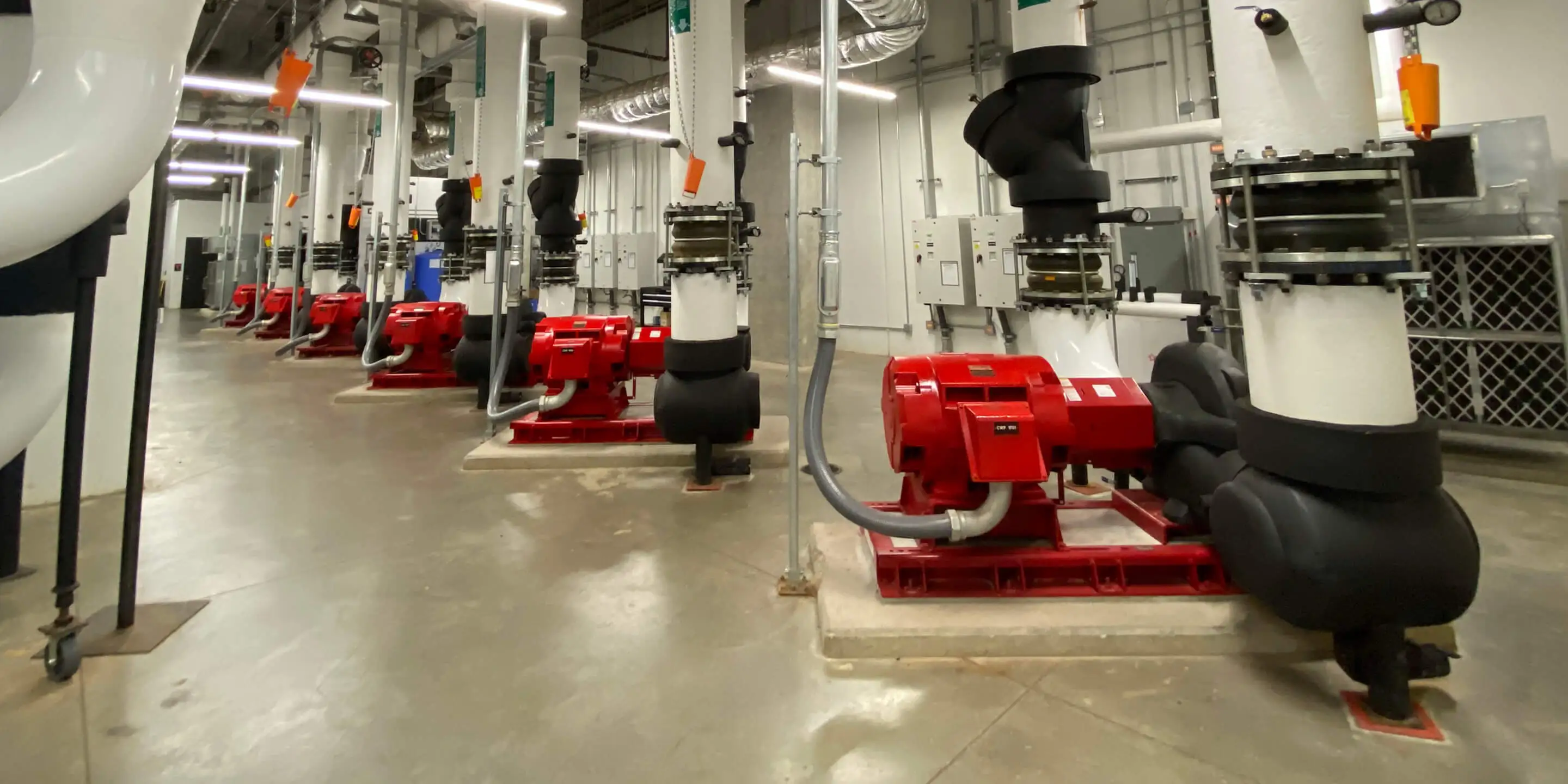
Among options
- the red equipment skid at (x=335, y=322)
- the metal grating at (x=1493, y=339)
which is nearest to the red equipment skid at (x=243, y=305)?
the red equipment skid at (x=335, y=322)

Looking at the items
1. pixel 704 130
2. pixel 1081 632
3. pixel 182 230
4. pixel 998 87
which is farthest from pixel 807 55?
pixel 182 230

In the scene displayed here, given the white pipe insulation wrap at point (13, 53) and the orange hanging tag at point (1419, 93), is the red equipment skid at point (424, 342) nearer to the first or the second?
the white pipe insulation wrap at point (13, 53)

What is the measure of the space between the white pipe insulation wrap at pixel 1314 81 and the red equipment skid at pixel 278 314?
13.5 metres

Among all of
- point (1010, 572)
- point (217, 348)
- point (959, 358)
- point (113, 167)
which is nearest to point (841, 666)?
point (1010, 572)

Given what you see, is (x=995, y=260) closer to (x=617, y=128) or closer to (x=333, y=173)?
(x=617, y=128)

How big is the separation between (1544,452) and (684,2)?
5.33 m

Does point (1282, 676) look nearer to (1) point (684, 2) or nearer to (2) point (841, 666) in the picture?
(2) point (841, 666)

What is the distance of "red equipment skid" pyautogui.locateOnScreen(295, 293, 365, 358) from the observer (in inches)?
347

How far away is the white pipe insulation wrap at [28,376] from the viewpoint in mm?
1591

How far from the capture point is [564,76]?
20.7 ft

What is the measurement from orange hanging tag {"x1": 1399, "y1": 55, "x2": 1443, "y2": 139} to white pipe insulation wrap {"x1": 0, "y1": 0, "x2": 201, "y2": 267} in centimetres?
295

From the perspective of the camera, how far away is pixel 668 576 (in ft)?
7.91

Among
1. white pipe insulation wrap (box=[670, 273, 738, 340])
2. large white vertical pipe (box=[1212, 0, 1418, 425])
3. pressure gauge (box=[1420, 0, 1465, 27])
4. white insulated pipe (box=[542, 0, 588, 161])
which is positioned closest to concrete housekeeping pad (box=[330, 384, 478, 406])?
white insulated pipe (box=[542, 0, 588, 161])

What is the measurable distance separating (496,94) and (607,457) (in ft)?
13.8
